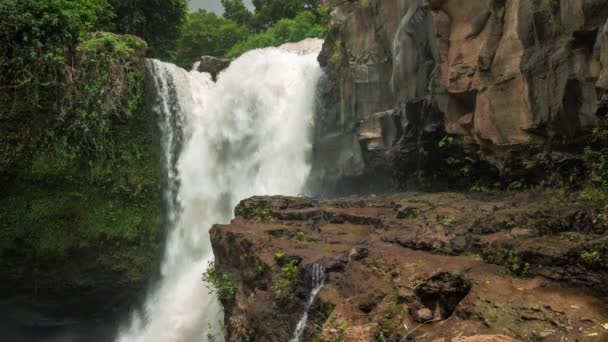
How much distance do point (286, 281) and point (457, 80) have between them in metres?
5.46

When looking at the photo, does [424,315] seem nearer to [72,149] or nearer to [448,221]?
[448,221]

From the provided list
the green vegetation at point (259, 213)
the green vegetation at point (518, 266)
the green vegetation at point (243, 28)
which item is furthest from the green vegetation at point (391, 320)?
the green vegetation at point (243, 28)

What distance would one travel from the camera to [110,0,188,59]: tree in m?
18.6

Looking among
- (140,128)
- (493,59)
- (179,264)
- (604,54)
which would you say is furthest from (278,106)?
(604,54)

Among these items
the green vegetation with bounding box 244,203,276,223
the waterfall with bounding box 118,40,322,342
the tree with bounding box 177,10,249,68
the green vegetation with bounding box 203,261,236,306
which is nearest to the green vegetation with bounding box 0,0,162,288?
the waterfall with bounding box 118,40,322,342

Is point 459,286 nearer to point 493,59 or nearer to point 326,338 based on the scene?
point 326,338

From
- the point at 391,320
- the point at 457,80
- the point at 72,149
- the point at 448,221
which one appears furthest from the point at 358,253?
the point at 72,149

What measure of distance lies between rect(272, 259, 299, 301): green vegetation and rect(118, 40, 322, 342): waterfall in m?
7.10

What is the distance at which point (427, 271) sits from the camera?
5520 mm

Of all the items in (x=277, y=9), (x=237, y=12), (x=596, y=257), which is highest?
(x=237, y=12)

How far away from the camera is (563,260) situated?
4918 mm

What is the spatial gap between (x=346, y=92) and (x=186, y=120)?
580 centimetres

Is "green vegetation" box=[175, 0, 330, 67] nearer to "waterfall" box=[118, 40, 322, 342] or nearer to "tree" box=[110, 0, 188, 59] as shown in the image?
"tree" box=[110, 0, 188, 59]

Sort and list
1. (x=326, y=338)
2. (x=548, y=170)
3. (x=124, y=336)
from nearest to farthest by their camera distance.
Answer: (x=326, y=338), (x=548, y=170), (x=124, y=336)
